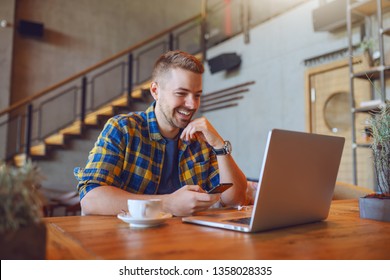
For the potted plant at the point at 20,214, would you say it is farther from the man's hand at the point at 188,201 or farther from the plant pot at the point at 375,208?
the plant pot at the point at 375,208

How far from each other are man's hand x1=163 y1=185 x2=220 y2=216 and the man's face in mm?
639

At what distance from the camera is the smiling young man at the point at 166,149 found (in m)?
1.63

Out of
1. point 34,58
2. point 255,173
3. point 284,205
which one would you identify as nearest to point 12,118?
point 34,58

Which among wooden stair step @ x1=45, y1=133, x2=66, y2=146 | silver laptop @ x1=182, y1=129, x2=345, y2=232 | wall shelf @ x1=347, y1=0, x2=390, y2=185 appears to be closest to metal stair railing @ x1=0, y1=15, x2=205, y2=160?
wooden stair step @ x1=45, y1=133, x2=66, y2=146

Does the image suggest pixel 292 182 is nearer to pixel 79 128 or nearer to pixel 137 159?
pixel 137 159

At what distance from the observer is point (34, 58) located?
6766 mm

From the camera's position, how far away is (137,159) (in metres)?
1.74

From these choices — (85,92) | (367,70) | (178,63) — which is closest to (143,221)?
(178,63)

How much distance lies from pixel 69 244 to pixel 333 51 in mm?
4392

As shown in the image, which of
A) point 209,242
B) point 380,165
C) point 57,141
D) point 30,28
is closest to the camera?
point 209,242

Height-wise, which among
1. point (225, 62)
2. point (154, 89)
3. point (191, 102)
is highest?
point (225, 62)

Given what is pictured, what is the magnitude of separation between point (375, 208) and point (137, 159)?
1.04 metres

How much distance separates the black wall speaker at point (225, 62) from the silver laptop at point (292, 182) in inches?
196
